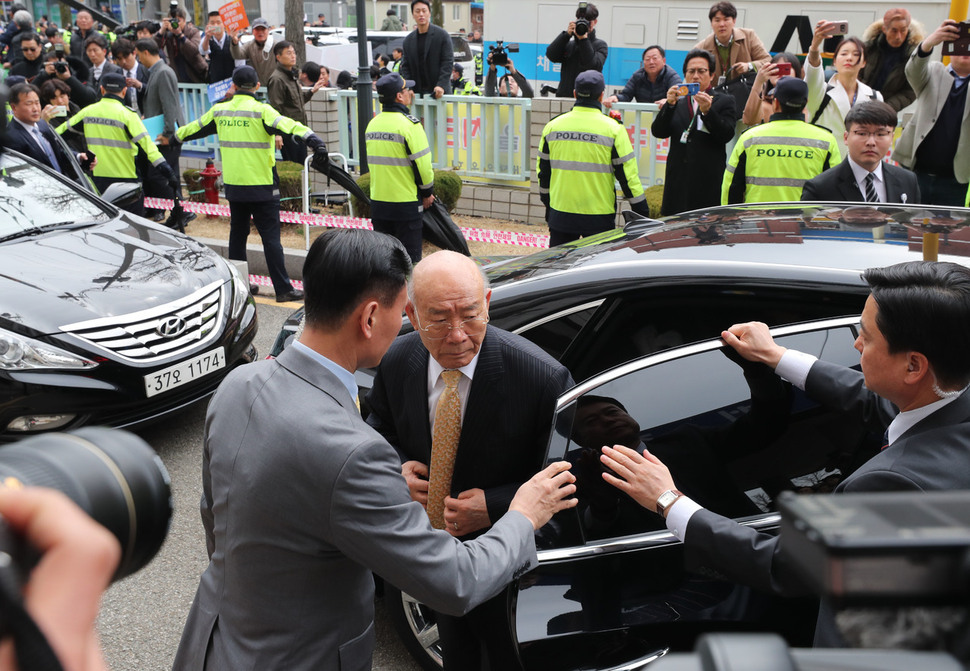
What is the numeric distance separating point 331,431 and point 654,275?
1305 mm

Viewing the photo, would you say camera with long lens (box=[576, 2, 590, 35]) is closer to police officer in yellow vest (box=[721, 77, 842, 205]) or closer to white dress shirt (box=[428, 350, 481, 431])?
police officer in yellow vest (box=[721, 77, 842, 205])

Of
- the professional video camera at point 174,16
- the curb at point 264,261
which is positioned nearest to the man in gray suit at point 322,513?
the curb at point 264,261

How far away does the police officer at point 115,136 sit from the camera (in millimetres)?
8555

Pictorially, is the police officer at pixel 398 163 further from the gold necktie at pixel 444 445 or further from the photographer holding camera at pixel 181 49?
the photographer holding camera at pixel 181 49

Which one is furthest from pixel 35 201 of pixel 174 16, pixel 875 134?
pixel 174 16

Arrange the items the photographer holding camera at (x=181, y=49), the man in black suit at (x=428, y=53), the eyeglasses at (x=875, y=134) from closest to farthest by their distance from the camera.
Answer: the eyeglasses at (x=875, y=134)
the man in black suit at (x=428, y=53)
the photographer holding camera at (x=181, y=49)

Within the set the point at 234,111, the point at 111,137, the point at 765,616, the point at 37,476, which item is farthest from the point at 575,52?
the point at 37,476

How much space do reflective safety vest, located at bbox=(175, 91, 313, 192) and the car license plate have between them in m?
3.11

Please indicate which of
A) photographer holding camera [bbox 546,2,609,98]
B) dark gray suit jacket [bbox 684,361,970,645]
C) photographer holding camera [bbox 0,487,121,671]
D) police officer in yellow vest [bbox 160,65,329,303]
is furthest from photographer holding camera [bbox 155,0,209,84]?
photographer holding camera [bbox 0,487,121,671]

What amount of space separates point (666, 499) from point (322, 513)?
832 millimetres

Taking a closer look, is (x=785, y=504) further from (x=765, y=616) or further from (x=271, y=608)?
(x=765, y=616)

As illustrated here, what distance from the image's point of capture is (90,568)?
0.84 m

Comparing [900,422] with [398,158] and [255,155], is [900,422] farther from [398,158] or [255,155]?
[255,155]

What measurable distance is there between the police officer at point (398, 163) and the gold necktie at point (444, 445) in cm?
522
